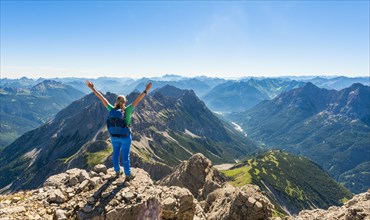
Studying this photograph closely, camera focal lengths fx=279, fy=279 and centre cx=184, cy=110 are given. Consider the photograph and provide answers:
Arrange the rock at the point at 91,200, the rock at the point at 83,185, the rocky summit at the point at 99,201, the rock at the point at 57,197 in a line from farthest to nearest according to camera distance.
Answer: the rock at the point at 83,185, the rock at the point at 57,197, the rock at the point at 91,200, the rocky summit at the point at 99,201

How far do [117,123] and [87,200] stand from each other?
5725 millimetres

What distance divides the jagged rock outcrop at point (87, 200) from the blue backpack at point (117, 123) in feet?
12.1

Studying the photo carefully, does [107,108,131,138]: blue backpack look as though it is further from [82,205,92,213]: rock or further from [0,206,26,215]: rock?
[0,206,26,215]: rock

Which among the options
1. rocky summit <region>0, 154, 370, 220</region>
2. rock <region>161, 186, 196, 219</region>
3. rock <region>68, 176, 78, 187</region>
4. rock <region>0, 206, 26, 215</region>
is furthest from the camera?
rock <region>161, 186, 196, 219</region>

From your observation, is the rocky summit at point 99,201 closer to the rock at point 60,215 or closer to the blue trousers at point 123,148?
the rock at point 60,215

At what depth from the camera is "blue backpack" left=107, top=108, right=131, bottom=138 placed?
20812 millimetres

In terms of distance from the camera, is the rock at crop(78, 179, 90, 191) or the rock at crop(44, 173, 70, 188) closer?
the rock at crop(78, 179, 90, 191)

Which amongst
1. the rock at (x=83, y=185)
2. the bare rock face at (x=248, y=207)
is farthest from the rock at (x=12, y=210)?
the bare rock face at (x=248, y=207)

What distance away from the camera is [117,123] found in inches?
822

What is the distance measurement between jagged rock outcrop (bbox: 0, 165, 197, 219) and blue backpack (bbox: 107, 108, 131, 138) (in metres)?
3.70

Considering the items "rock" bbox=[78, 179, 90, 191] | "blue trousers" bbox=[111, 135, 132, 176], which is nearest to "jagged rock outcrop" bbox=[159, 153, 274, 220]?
"blue trousers" bbox=[111, 135, 132, 176]

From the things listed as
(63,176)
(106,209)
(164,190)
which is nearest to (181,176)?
(164,190)

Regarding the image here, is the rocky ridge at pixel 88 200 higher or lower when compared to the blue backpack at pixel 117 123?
lower

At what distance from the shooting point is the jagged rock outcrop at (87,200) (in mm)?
18469
